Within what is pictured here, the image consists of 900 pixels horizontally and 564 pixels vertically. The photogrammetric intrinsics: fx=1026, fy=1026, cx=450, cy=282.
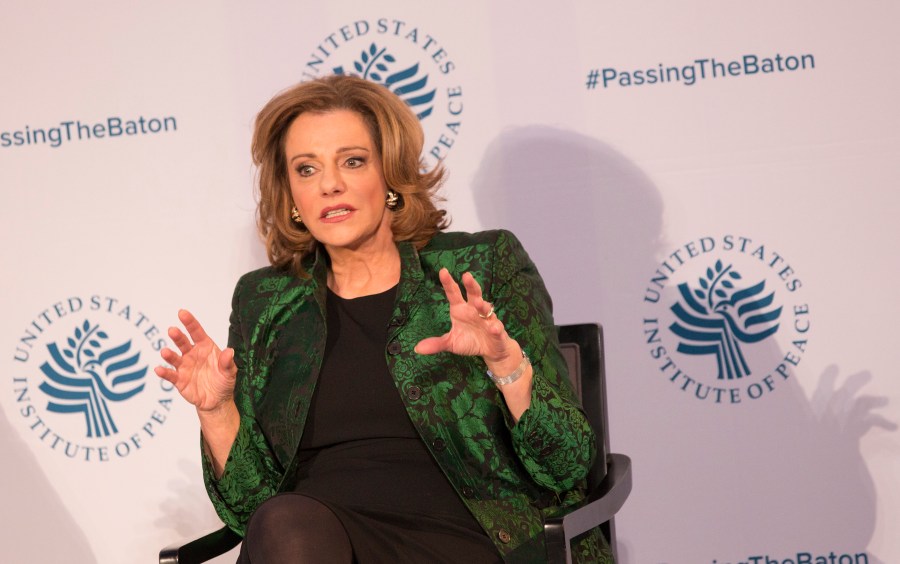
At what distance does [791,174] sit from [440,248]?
127 centimetres

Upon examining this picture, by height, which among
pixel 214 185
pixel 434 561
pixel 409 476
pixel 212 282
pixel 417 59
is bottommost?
pixel 434 561

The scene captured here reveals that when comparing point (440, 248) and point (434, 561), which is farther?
point (440, 248)

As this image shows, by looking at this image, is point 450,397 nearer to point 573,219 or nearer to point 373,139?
point 373,139

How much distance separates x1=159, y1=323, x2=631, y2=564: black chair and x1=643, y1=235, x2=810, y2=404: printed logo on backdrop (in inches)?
28.6

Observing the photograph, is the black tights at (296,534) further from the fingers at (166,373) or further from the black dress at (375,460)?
the fingers at (166,373)

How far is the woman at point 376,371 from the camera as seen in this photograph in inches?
77.4

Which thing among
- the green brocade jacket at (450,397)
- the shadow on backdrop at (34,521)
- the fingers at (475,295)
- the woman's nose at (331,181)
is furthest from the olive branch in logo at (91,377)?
the fingers at (475,295)

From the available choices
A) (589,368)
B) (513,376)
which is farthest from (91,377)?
(513,376)

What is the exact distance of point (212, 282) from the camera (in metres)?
3.19

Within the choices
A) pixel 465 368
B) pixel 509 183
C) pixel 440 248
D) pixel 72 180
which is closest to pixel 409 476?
pixel 465 368

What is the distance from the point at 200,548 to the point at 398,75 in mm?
1662

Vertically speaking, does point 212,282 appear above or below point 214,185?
below

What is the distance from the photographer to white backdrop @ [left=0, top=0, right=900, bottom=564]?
3.04 metres

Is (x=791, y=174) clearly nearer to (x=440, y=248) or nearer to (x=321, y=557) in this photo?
(x=440, y=248)
